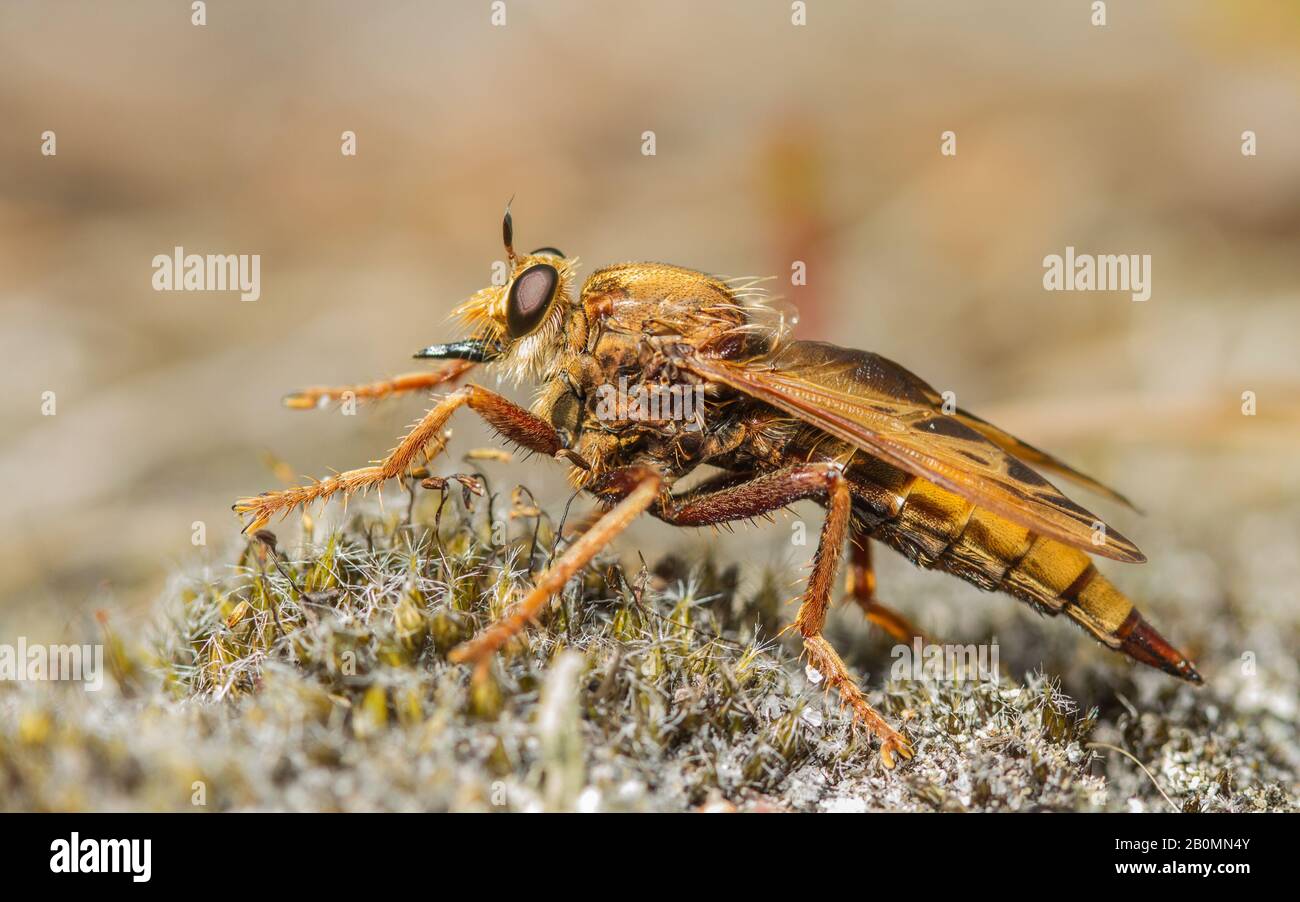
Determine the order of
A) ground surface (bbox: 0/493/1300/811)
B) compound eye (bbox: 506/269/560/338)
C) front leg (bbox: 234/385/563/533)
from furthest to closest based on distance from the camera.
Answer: compound eye (bbox: 506/269/560/338) < front leg (bbox: 234/385/563/533) < ground surface (bbox: 0/493/1300/811)

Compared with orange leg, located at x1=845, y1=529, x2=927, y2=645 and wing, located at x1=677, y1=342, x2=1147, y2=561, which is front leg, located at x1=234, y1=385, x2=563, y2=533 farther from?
orange leg, located at x1=845, y1=529, x2=927, y2=645

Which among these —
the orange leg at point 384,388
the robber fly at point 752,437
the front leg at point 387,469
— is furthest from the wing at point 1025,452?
the orange leg at point 384,388

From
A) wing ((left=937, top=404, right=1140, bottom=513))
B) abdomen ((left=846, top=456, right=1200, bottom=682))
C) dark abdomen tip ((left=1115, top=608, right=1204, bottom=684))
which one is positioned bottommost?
dark abdomen tip ((left=1115, top=608, right=1204, bottom=684))

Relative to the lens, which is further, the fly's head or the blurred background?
the blurred background

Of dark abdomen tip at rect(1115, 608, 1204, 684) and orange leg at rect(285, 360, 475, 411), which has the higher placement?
orange leg at rect(285, 360, 475, 411)

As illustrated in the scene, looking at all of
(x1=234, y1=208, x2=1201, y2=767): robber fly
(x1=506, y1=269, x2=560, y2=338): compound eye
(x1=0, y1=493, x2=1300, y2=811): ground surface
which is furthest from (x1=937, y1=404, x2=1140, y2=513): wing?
(x1=506, y1=269, x2=560, y2=338): compound eye

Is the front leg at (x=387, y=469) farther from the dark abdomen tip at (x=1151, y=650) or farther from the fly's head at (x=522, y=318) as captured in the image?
the dark abdomen tip at (x=1151, y=650)
